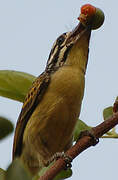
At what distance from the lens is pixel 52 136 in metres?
3.49

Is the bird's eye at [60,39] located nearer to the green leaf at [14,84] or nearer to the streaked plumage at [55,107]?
the streaked plumage at [55,107]

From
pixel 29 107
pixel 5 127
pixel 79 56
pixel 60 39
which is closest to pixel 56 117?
pixel 29 107

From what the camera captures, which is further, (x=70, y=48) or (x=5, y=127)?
(x=70, y=48)

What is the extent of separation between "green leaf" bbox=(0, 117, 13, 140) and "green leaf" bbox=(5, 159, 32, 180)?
0.43 meters

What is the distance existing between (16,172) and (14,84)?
3.78 feet

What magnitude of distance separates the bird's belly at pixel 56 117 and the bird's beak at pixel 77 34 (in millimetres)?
364

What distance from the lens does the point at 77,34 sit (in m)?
3.47

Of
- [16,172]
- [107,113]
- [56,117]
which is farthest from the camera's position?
[56,117]

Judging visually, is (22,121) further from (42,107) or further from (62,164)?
(62,164)

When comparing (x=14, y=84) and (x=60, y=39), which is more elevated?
(x=14, y=84)

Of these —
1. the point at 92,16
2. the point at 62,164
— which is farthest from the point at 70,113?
the point at 62,164

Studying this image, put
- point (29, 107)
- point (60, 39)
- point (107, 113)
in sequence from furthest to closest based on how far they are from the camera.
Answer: point (60, 39)
point (29, 107)
point (107, 113)

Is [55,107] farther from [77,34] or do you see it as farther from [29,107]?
[77,34]

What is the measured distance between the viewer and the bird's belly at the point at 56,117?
3377 mm
